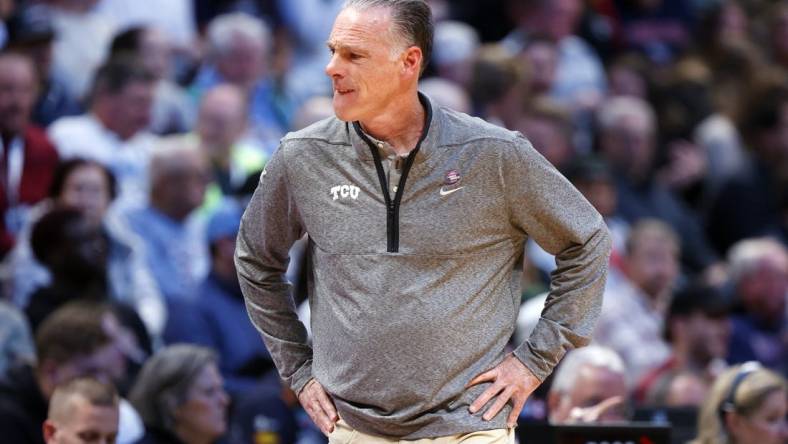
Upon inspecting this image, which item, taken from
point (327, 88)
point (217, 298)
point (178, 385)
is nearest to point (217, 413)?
point (178, 385)

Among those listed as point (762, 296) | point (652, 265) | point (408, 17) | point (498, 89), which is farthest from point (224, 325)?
point (408, 17)

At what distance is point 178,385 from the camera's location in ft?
19.9

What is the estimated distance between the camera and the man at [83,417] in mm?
5312

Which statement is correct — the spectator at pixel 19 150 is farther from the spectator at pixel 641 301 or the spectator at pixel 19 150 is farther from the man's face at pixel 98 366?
the spectator at pixel 641 301

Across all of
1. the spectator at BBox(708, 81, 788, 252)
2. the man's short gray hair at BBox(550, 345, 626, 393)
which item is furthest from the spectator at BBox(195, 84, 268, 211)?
the spectator at BBox(708, 81, 788, 252)

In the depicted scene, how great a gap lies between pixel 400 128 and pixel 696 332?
14.6 ft

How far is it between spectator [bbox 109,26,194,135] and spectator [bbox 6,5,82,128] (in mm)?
360

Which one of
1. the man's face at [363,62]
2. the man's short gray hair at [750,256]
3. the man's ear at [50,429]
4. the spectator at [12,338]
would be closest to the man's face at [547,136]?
the man's short gray hair at [750,256]

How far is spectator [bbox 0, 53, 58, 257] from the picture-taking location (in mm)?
7672

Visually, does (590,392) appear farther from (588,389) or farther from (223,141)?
(223,141)

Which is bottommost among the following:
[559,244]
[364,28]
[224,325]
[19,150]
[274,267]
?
[224,325]

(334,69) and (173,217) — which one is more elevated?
(334,69)

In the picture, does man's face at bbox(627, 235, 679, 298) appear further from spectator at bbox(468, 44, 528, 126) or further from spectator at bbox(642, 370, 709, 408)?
spectator at bbox(642, 370, 709, 408)

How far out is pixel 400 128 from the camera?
388 centimetres
